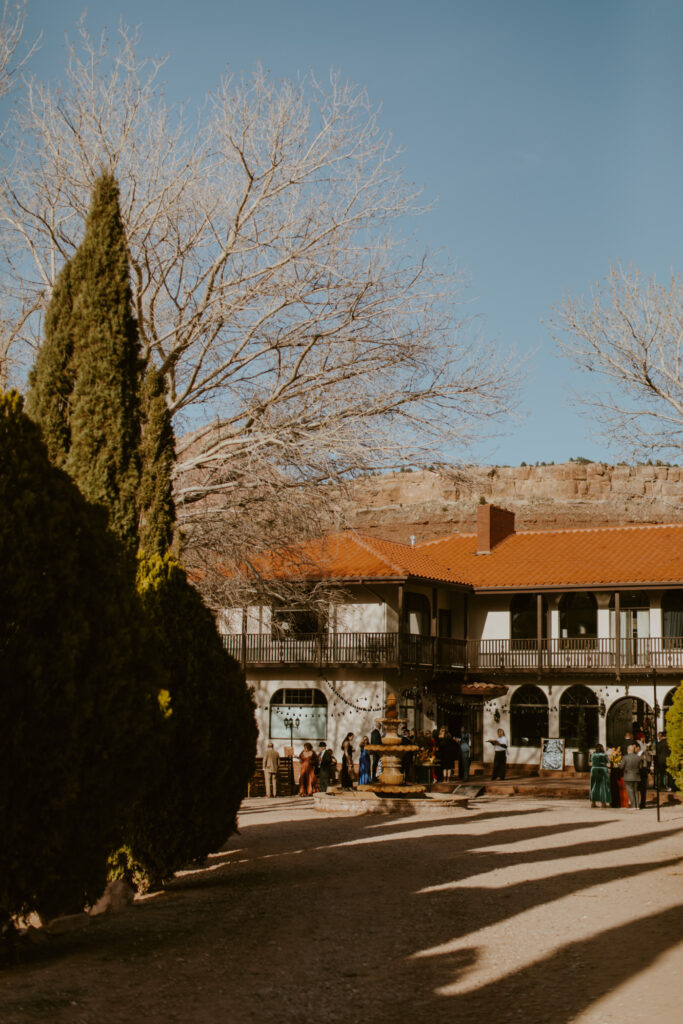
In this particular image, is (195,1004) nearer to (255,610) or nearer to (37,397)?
(37,397)

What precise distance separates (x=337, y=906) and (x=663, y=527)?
3369 centimetres

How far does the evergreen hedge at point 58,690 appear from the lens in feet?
22.2

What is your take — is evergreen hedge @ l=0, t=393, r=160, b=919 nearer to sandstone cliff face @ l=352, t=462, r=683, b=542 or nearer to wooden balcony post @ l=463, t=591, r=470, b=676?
wooden balcony post @ l=463, t=591, r=470, b=676

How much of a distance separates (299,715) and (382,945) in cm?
2846

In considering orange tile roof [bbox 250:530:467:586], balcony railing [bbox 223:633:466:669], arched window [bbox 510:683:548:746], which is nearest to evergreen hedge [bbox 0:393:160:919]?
orange tile roof [bbox 250:530:467:586]

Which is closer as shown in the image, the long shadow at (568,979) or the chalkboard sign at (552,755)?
the long shadow at (568,979)

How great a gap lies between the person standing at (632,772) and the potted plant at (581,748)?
1079cm

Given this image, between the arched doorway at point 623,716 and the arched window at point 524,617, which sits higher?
the arched window at point 524,617

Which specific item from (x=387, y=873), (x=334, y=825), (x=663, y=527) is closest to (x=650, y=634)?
(x=663, y=527)

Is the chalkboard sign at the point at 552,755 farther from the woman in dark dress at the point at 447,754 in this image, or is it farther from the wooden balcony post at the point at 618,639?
the woman in dark dress at the point at 447,754

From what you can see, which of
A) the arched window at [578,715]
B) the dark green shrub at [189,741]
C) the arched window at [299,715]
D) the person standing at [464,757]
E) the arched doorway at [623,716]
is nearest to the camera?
the dark green shrub at [189,741]

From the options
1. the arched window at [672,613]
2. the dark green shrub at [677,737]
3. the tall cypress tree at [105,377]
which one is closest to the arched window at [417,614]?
the arched window at [672,613]

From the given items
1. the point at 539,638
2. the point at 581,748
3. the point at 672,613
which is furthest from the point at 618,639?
the point at 581,748

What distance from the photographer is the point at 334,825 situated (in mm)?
18141
